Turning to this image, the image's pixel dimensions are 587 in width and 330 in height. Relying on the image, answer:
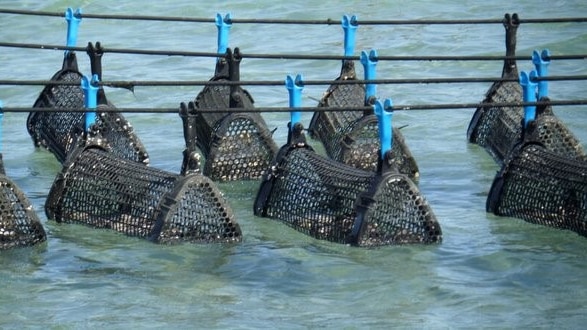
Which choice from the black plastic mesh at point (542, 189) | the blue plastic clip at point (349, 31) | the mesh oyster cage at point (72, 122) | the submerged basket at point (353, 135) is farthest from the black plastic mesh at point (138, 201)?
the blue plastic clip at point (349, 31)

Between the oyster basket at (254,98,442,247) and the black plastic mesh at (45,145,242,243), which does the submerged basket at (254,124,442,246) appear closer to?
the oyster basket at (254,98,442,247)

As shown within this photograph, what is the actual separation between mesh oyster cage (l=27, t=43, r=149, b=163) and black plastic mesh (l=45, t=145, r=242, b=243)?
49 cm

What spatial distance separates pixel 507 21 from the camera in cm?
1509

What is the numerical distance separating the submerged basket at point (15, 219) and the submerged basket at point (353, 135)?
3027mm

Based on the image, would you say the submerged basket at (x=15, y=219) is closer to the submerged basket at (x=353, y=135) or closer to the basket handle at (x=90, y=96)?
the basket handle at (x=90, y=96)

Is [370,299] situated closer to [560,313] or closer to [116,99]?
[560,313]

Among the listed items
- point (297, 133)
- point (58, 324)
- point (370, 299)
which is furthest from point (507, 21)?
point (58, 324)

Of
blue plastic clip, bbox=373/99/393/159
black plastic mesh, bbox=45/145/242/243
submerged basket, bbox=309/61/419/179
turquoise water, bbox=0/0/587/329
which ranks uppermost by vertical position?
blue plastic clip, bbox=373/99/393/159

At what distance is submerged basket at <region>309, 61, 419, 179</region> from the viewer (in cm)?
1417

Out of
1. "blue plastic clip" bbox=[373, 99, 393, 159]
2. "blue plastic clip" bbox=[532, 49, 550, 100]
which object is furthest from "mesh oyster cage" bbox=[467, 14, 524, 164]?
"blue plastic clip" bbox=[373, 99, 393, 159]

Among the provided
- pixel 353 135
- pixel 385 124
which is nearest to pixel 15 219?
pixel 385 124

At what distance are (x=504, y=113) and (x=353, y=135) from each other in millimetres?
1895

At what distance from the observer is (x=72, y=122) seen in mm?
15203

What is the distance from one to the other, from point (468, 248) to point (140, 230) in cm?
270
